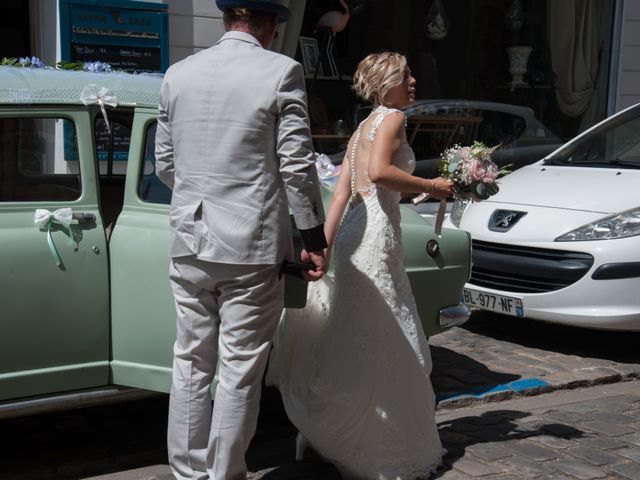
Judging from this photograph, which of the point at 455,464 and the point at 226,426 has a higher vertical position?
the point at 226,426

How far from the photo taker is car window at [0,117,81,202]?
12.9ft

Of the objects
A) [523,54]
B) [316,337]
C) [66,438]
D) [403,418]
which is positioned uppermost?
[523,54]

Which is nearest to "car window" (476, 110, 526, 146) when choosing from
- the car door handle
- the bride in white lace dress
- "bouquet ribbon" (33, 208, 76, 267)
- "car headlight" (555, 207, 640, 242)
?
"car headlight" (555, 207, 640, 242)

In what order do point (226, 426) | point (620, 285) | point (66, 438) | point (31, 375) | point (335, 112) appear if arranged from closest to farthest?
point (226, 426) → point (31, 375) → point (66, 438) → point (620, 285) → point (335, 112)

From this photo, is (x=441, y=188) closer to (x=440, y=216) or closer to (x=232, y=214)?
(x=440, y=216)

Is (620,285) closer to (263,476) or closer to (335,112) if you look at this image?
(263,476)

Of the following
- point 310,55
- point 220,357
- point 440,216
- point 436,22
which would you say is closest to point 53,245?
point 220,357

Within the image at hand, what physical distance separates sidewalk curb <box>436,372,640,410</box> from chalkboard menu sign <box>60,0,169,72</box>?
14.4 ft

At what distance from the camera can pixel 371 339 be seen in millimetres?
3855

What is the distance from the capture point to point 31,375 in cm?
378

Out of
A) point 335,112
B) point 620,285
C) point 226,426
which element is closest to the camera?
point 226,426

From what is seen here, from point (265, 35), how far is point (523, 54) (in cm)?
833

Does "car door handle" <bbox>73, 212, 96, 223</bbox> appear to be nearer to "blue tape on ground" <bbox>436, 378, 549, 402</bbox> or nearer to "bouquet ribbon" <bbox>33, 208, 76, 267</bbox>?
"bouquet ribbon" <bbox>33, 208, 76, 267</bbox>

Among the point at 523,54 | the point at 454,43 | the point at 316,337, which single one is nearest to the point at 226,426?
the point at 316,337
